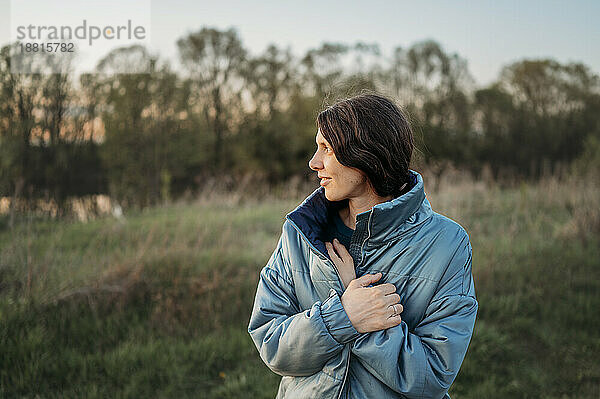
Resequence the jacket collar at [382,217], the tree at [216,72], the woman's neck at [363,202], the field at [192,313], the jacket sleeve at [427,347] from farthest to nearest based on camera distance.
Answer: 1. the tree at [216,72]
2. the field at [192,313]
3. the woman's neck at [363,202]
4. the jacket collar at [382,217]
5. the jacket sleeve at [427,347]

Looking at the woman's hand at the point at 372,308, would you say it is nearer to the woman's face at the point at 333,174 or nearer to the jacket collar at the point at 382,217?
the jacket collar at the point at 382,217

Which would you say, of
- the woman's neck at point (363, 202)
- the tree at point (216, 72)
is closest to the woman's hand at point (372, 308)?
the woman's neck at point (363, 202)

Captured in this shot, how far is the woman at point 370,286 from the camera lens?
5.73ft

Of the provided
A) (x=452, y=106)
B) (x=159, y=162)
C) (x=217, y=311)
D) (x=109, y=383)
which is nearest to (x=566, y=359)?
(x=217, y=311)

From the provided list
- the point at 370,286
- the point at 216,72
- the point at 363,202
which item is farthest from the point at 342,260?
the point at 216,72

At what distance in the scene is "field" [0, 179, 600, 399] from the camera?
13.4 feet

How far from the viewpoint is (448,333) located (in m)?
1.75

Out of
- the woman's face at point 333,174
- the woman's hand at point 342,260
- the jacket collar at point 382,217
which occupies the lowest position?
the woman's hand at point 342,260

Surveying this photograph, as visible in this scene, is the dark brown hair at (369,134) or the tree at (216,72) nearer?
the dark brown hair at (369,134)

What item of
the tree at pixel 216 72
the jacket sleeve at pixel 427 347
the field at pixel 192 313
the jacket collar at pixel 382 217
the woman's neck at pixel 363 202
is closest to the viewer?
the jacket sleeve at pixel 427 347

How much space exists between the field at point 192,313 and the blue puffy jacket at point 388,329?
2356 mm

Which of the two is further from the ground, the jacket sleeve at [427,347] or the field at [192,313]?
the jacket sleeve at [427,347]

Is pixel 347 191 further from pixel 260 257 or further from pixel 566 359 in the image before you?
pixel 260 257

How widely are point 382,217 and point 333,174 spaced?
25cm
